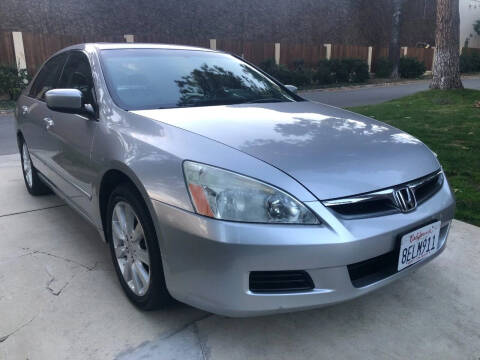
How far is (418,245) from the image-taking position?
6.98 ft

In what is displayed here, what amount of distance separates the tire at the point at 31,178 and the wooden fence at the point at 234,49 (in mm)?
10563

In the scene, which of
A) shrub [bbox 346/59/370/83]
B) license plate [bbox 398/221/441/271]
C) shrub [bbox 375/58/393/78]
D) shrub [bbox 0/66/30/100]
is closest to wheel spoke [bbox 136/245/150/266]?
license plate [bbox 398/221/441/271]

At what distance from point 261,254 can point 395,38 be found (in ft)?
77.0

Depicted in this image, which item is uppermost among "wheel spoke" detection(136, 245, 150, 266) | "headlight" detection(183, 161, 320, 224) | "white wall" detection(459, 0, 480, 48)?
"white wall" detection(459, 0, 480, 48)

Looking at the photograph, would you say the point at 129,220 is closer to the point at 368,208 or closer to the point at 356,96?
the point at 368,208

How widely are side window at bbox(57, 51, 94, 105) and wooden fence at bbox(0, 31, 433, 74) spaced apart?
11.6 metres

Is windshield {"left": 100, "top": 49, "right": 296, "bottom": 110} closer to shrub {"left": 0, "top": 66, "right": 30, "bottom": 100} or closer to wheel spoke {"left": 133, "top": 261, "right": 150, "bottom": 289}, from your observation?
wheel spoke {"left": 133, "top": 261, "right": 150, "bottom": 289}

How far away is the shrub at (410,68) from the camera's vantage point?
78.1 feet

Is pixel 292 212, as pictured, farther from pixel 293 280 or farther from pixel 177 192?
pixel 177 192

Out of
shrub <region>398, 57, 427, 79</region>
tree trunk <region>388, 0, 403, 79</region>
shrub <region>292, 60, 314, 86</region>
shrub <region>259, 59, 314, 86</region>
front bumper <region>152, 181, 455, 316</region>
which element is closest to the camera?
front bumper <region>152, 181, 455, 316</region>

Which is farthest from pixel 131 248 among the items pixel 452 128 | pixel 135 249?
pixel 452 128

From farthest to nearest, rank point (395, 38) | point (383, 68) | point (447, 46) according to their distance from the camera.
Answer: point (383, 68), point (395, 38), point (447, 46)

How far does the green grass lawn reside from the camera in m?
4.08

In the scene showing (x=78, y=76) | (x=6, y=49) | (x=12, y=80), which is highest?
(x=6, y=49)
